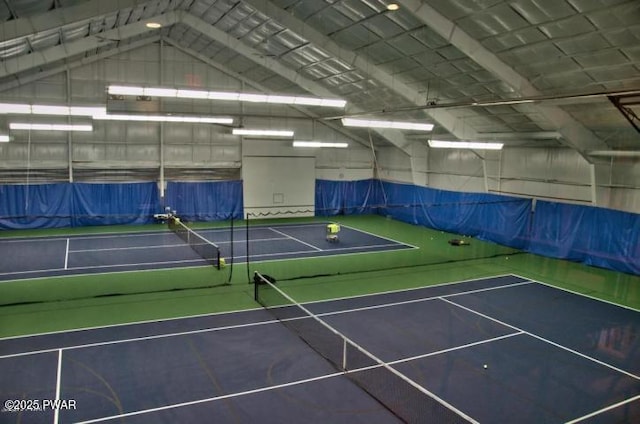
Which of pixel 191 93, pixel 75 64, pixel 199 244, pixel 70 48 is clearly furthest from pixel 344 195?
pixel 191 93

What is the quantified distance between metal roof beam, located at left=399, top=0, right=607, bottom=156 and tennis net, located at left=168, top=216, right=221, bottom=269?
10.4 metres

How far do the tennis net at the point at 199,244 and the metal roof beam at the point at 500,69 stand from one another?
10.4 metres

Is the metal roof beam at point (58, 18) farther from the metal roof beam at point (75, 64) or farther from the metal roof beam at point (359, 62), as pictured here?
the metal roof beam at point (75, 64)

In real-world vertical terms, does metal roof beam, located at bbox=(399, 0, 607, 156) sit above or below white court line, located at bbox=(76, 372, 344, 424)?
above

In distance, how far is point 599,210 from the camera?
63.0ft

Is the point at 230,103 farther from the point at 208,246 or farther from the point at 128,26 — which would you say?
the point at 208,246

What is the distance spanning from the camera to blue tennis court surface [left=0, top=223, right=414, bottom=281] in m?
17.8

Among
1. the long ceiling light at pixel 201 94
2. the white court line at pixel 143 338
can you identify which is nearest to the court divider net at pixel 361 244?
the white court line at pixel 143 338

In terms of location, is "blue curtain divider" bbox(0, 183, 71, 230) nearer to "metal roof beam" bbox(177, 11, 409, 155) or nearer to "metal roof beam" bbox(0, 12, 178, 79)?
"metal roof beam" bbox(0, 12, 178, 79)

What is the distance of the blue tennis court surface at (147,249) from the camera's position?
58.3 feet

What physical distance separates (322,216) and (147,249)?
46.4 ft

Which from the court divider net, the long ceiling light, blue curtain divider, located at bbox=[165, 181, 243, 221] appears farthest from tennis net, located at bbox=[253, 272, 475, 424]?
blue curtain divider, located at bbox=[165, 181, 243, 221]

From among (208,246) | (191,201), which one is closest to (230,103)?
(191,201)

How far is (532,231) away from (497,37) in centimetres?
1099
